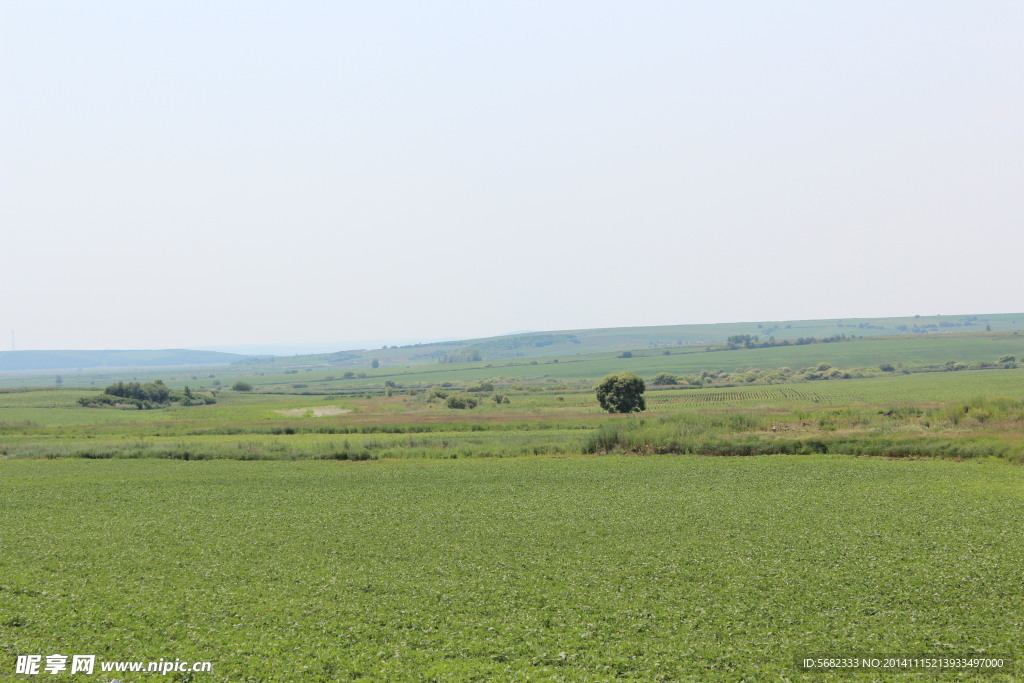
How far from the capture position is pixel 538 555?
86.0 feet

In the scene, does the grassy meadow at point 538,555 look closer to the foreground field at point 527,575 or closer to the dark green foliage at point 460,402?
the foreground field at point 527,575

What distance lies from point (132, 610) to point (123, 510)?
15.8 metres

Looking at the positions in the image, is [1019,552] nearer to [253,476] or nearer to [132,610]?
[132,610]

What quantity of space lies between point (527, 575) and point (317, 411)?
89535 mm

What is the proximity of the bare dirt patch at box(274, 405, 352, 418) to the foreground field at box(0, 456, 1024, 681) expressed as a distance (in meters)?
61.3

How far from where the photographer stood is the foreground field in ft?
59.6

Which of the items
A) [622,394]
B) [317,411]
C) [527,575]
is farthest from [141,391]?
[527,575]

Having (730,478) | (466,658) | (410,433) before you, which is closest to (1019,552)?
(730,478)

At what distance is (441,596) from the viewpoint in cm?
2227

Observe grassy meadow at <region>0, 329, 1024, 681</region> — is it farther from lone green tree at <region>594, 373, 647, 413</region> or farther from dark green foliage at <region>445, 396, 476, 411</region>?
dark green foliage at <region>445, 396, 476, 411</region>

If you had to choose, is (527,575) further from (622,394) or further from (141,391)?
(141,391)

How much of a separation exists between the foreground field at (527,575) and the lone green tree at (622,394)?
50891mm

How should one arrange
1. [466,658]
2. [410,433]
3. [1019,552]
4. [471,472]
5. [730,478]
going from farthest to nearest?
[410,433]
[471,472]
[730,478]
[1019,552]
[466,658]

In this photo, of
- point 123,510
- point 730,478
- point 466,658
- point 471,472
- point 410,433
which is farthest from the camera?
point 410,433
